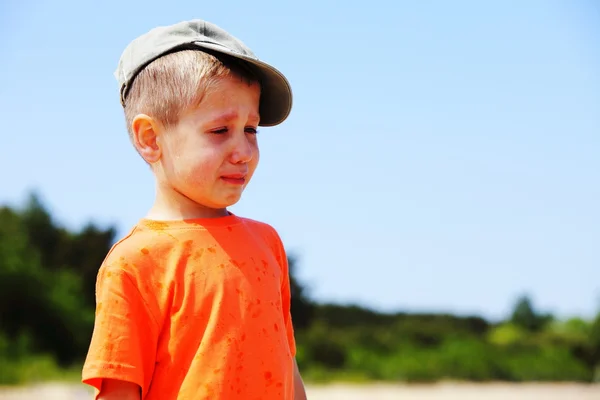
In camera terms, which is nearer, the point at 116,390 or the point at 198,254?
the point at 116,390

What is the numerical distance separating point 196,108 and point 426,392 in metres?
8.03

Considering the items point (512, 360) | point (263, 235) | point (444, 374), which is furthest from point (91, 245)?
point (263, 235)

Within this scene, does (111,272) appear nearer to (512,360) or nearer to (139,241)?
(139,241)

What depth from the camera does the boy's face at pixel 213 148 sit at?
191 cm

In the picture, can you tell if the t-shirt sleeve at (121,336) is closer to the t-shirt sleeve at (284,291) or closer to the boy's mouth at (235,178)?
the boy's mouth at (235,178)

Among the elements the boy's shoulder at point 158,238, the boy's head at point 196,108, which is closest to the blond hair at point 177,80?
the boy's head at point 196,108

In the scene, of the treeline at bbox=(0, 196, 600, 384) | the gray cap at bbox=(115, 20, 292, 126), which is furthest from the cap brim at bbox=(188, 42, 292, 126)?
the treeline at bbox=(0, 196, 600, 384)

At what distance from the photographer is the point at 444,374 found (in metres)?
9.94

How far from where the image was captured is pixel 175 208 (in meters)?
1.99

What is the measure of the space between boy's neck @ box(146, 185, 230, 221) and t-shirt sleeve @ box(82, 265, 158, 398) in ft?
0.68

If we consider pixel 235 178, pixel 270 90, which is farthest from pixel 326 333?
pixel 235 178

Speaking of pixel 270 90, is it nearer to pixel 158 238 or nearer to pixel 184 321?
pixel 158 238

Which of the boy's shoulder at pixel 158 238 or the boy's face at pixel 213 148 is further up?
the boy's face at pixel 213 148

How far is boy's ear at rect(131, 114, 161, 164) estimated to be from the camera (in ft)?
6.47
